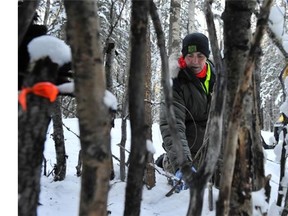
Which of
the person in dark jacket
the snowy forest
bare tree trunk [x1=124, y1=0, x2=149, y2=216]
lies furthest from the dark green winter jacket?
bare tree trunk [x1=124, y1=0, x2=149, y2=216]

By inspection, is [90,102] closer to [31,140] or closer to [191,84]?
[31,140]

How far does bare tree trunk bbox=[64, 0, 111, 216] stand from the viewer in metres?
0.81

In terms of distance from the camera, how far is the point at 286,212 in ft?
5.24

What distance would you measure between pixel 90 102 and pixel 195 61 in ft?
8.76

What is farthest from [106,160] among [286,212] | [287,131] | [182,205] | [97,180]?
[182,205]

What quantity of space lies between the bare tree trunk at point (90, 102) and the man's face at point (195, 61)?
2641 mm

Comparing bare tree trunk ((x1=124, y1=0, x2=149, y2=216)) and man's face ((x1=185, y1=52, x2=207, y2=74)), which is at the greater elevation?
man's face ((x1=185, y1=52, x2=207, y2=74))

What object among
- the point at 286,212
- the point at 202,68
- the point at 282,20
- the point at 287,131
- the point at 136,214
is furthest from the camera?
the point at 202,68

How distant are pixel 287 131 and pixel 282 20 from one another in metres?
0.72

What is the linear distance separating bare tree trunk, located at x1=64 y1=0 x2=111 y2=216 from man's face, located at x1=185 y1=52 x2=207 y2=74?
2.64 meters

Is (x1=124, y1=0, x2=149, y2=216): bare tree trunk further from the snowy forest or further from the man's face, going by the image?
the man's face

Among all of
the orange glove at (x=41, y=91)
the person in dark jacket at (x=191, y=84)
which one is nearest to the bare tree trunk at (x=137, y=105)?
the orange glove at (x=41, y=91)

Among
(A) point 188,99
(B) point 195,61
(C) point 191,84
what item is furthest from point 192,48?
(A) point 188,99
